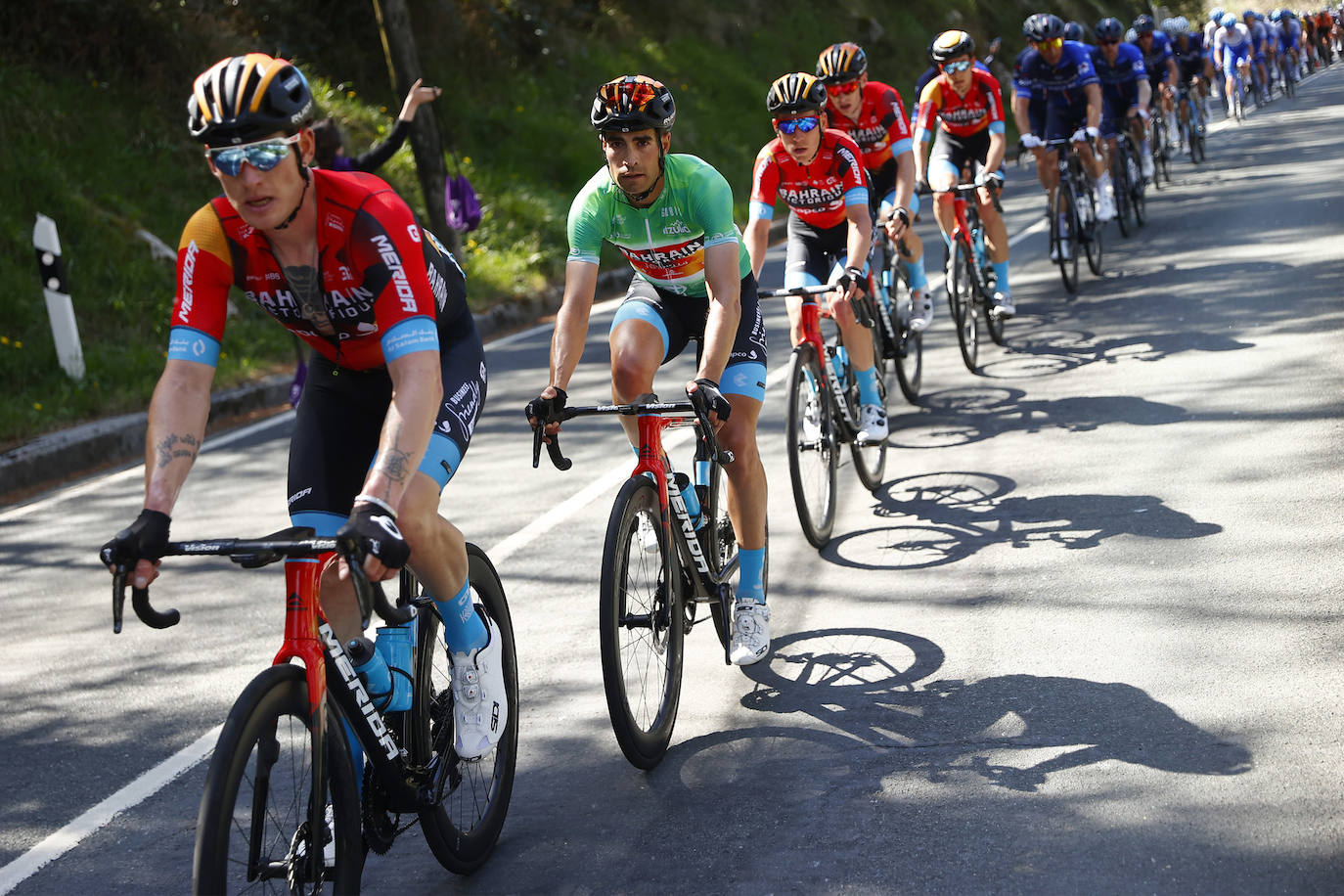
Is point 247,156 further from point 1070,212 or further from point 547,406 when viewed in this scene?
point 1070,212

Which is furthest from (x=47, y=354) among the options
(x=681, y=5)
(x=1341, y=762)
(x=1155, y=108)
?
(x=681, y=5)

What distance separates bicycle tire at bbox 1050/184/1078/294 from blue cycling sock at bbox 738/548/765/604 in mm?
7718

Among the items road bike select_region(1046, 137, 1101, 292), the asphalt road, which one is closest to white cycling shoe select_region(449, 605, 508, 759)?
the asphalt road

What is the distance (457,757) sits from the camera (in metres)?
3.87

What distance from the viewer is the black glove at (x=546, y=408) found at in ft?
14.6

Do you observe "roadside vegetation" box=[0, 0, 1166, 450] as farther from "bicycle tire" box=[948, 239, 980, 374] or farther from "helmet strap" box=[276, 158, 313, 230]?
"helmet strap" box=[276, 158, 313, 230]

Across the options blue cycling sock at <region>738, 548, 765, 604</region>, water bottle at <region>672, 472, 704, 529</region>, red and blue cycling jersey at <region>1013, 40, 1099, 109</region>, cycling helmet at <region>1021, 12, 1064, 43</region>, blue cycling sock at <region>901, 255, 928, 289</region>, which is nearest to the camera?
water bottle at <region>672, 472, 704, 529</region>

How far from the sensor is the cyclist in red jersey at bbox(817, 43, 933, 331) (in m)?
8.84

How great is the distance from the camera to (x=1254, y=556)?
581 cm

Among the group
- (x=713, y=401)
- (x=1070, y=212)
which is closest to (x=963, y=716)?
(x=713, y=401)

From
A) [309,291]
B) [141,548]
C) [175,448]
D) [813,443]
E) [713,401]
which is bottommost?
[813,443]

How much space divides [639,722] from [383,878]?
97 centimetres

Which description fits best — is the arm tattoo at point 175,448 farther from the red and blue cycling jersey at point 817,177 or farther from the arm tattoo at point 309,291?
the red and blue cycling jersey at point 817,177

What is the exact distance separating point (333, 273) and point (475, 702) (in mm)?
1222
